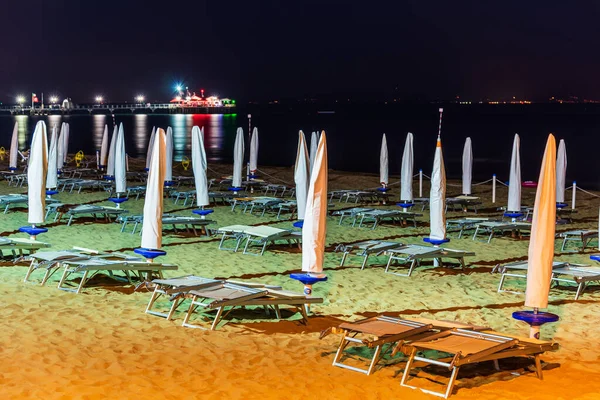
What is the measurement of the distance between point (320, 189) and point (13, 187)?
1567cm

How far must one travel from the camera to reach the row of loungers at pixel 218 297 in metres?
7.90

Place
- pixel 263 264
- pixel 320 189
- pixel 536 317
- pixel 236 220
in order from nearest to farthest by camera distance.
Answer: pixel 536 317 → pixel 320 189 → pixel 263 264 → pixel 236 220

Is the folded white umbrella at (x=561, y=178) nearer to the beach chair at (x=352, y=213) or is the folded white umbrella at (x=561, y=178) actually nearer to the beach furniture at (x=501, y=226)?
the beach furniture at (x=501, y=226)

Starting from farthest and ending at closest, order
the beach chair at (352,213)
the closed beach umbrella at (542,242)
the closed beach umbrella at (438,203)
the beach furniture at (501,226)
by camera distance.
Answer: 1. the beach chair at (352,213)
2. the beach furniture at (501,226)
3. the closed beach umbrella at (438,203)
4. the closed beach umbrella at (542,242)

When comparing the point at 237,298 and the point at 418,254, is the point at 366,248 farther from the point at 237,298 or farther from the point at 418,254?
the point at 237,298

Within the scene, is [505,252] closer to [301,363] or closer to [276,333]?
[276,333]

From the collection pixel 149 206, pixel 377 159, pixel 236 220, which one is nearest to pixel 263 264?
pixel 149 206

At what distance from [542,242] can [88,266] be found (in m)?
5.10

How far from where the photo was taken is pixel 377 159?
5297 centimetres

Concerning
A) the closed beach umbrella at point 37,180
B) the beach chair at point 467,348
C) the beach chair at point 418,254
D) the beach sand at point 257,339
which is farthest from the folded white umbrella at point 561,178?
the beach chair at point 467,348

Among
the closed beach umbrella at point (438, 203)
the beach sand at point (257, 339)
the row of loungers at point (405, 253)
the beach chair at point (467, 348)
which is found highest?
the closed beach umbrella at point (438, 203)

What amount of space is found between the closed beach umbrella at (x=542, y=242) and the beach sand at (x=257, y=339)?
2.00ft

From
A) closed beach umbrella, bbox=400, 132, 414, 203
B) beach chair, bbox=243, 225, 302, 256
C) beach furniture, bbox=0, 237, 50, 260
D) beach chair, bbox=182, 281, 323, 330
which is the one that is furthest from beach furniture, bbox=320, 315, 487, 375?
closed beach umbrella, bbox=400, 132, 414, 203

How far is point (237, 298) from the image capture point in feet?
25.9
